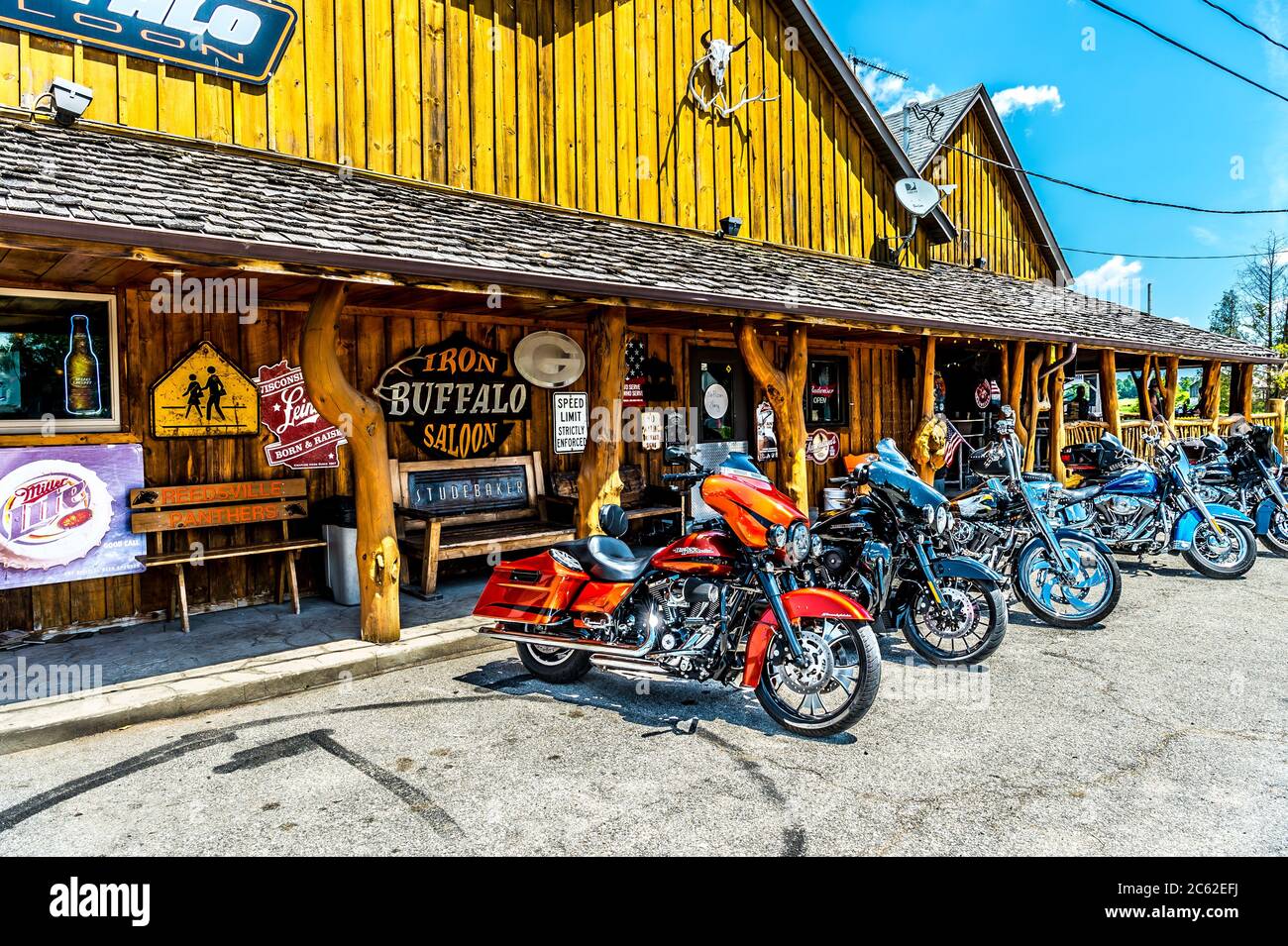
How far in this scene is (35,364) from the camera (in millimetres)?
6121

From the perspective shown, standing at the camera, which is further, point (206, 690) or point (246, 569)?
point (246, 569)

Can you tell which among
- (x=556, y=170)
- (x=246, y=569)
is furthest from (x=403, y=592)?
(x=556, y=170)

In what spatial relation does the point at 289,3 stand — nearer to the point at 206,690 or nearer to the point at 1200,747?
Result: the point at 206,690

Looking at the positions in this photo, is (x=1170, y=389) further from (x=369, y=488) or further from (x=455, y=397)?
(x=369, y=488)

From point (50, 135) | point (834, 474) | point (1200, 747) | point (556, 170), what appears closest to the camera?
point (1200, 747)

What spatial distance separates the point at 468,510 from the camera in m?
8.22

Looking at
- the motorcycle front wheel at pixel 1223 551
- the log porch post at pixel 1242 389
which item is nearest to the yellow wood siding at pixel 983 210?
the log porch post at pixel 1242 389

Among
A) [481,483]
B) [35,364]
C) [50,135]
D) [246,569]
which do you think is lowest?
[246,569]

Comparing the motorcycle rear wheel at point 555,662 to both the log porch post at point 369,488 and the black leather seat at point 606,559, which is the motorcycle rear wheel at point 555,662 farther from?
the log porch post at point 369,488

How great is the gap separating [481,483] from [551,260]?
265 cm

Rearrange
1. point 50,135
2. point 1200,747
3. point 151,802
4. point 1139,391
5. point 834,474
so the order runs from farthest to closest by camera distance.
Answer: point 1139,391, point 834,474, point 50,135, point 1200,747, point 151,802

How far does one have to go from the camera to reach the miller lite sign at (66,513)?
547 centimetres

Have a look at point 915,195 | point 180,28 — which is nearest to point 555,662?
point 180,28

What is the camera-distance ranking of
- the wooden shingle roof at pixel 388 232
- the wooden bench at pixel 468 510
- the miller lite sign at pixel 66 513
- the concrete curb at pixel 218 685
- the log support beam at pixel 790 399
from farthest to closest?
the log support beam at pixel 790 399 → the wooden bench at pixel 468 510 → the miller lite sign at pixel 66 513 → the wooden shingle roof at pixel 388 232 → the concrete curb at pixel 218 685
